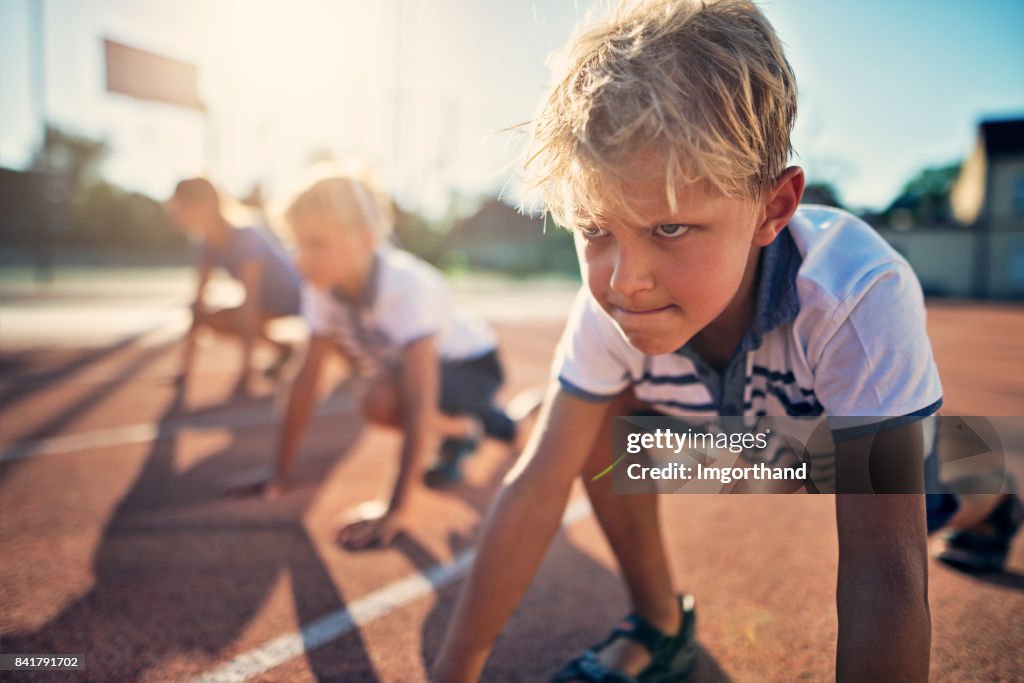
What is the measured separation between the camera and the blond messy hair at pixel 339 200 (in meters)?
2.68

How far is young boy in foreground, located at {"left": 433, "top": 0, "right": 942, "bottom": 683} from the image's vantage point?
1.06 m

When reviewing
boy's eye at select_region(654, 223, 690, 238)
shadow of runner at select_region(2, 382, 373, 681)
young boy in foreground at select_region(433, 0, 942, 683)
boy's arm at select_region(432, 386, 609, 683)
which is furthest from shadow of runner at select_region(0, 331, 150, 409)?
boy's eye at select_region(654, 223, 690, 238)

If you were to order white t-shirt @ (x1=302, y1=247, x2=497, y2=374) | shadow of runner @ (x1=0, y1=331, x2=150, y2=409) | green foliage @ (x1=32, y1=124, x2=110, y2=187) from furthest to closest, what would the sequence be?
1. green foliage @ (x1=32, y1=124, x2=110, y2=187)
2. shadow of runner @ (x1=0, y1=331, x2=150, y2=409)
3. white t-shirt @ (x1=302, y1=247, x2=497, y2=374)

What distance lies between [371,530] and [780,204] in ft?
6.44

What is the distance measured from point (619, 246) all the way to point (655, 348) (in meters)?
0.23

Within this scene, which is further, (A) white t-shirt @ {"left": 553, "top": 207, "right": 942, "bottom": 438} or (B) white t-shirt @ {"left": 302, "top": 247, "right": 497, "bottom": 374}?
(B) white t-shirt @ {"left": 302, "top": 247, "right": 497, "bottom": 374}

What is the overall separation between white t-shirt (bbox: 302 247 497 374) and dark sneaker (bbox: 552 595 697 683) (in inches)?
60.8

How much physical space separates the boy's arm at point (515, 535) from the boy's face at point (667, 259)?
12.2 inches

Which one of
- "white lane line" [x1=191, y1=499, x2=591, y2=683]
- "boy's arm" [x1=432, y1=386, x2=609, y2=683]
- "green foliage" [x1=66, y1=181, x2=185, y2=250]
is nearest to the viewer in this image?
"boy's arm" [x1=432, y1=386, x2=609, y2=683]

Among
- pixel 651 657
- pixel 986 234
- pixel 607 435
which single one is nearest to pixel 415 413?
pixel 607 435

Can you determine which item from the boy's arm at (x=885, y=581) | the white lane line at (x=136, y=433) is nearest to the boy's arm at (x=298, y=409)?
the white lane line at (x=136, y=433)

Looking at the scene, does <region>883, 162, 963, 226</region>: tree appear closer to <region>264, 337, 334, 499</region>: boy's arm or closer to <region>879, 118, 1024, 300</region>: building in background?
<region>879, 118, 1024, 300</region>: building in background

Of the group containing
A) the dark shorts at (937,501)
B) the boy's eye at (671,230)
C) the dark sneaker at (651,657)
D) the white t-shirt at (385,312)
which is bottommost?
the dark sneaker at (651,657)

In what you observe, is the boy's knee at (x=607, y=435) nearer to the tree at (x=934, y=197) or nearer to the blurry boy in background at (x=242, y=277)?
the tree at (x=934, y=197)
